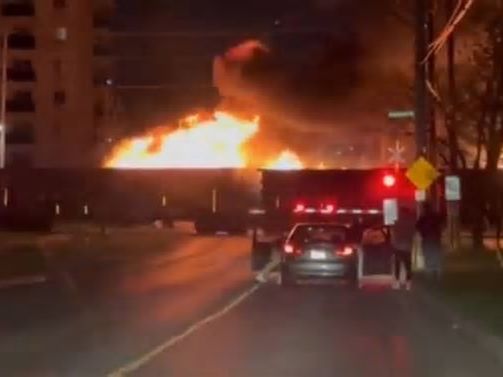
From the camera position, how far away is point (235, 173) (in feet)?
213

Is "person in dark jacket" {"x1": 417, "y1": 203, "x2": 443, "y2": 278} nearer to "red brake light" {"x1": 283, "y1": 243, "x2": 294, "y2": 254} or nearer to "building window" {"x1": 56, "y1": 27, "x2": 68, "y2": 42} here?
"red brake light" {"x1": 283, "y1": 243, "x2": 294, "y2": 254}

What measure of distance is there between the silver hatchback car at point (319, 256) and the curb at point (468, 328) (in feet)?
10.1

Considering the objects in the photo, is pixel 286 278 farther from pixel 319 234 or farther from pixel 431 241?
pixel 431 241

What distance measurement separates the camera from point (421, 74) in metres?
34.7

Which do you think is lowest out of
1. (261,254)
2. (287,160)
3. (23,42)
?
(261,254)

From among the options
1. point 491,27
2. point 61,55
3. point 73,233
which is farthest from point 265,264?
point 61,55

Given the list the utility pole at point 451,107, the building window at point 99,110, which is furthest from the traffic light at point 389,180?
the building window at point 99,110

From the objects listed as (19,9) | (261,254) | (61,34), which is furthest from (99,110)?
(261,254)

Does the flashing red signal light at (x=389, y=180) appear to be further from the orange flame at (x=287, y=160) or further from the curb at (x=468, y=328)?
the orange flame at (x=287, y=160)

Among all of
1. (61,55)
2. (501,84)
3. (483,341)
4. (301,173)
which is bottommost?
(483,341)

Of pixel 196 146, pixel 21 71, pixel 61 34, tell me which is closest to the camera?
pixel 196 146

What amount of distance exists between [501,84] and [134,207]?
37.4m

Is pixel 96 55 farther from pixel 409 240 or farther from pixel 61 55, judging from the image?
pixel 409 240

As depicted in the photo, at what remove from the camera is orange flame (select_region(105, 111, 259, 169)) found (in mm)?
74413
